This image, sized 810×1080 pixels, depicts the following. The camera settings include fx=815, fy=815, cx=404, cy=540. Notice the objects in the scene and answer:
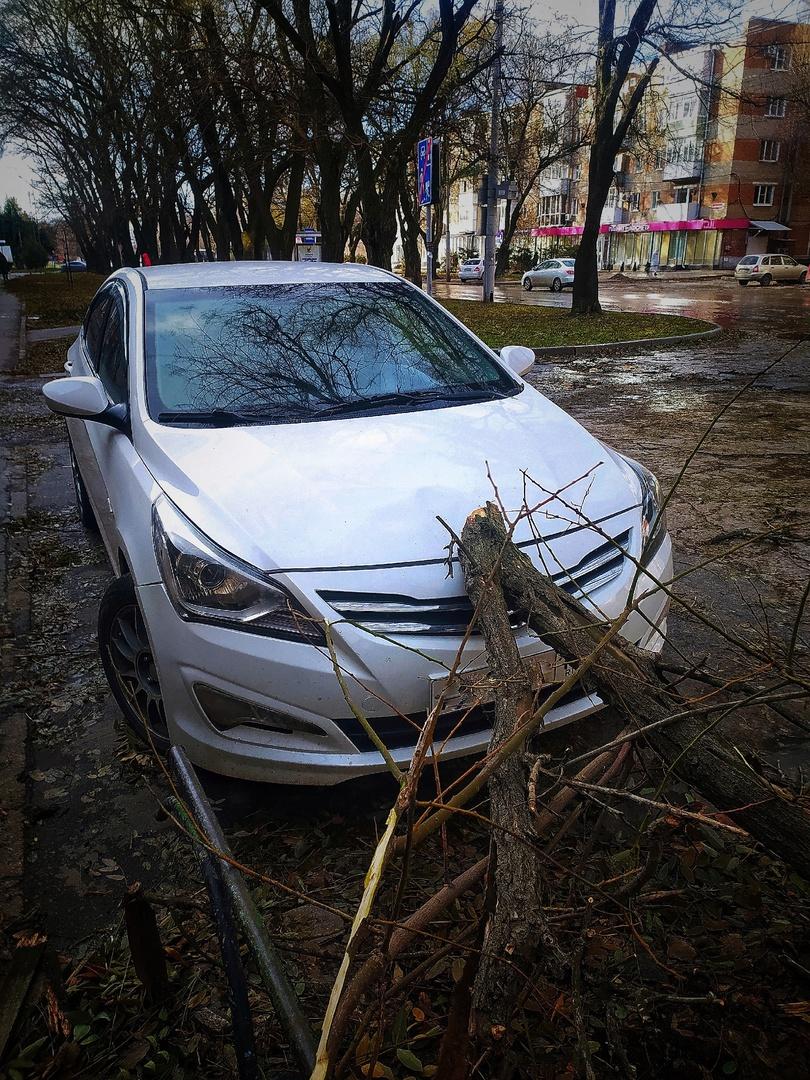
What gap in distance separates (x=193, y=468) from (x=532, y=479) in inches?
46.8

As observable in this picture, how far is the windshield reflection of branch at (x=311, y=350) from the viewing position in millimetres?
3418

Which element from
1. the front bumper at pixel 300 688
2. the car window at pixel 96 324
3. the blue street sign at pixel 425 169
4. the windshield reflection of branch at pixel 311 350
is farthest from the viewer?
the blue street sign at pixel 425 169

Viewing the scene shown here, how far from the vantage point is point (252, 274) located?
424 centimetres

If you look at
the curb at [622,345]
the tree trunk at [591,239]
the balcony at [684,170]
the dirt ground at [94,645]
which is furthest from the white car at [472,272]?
the dirt ground at [94,645]

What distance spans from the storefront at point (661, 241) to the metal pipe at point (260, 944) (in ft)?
192

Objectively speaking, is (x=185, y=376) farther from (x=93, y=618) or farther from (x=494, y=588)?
(x=494, y=588)

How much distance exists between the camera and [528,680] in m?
1.97

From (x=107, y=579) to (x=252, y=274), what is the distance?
1.88 metres

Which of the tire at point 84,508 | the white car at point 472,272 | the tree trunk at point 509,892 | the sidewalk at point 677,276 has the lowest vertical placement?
the sidewalk at point 677,276

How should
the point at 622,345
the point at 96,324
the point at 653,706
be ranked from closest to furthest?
the point at 653,706
the point at 96,324
the point at 622,345

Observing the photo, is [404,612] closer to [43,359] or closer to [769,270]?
[43,359]

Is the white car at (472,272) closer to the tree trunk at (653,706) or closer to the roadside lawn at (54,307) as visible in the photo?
the roadside lawn at (54,307)

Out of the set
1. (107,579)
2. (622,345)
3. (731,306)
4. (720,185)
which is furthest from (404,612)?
(720,185)

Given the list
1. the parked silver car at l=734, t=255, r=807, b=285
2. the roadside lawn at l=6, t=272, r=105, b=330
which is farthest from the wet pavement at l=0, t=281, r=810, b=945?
the parked silver car at l=734, t=255, r=807, b=285
